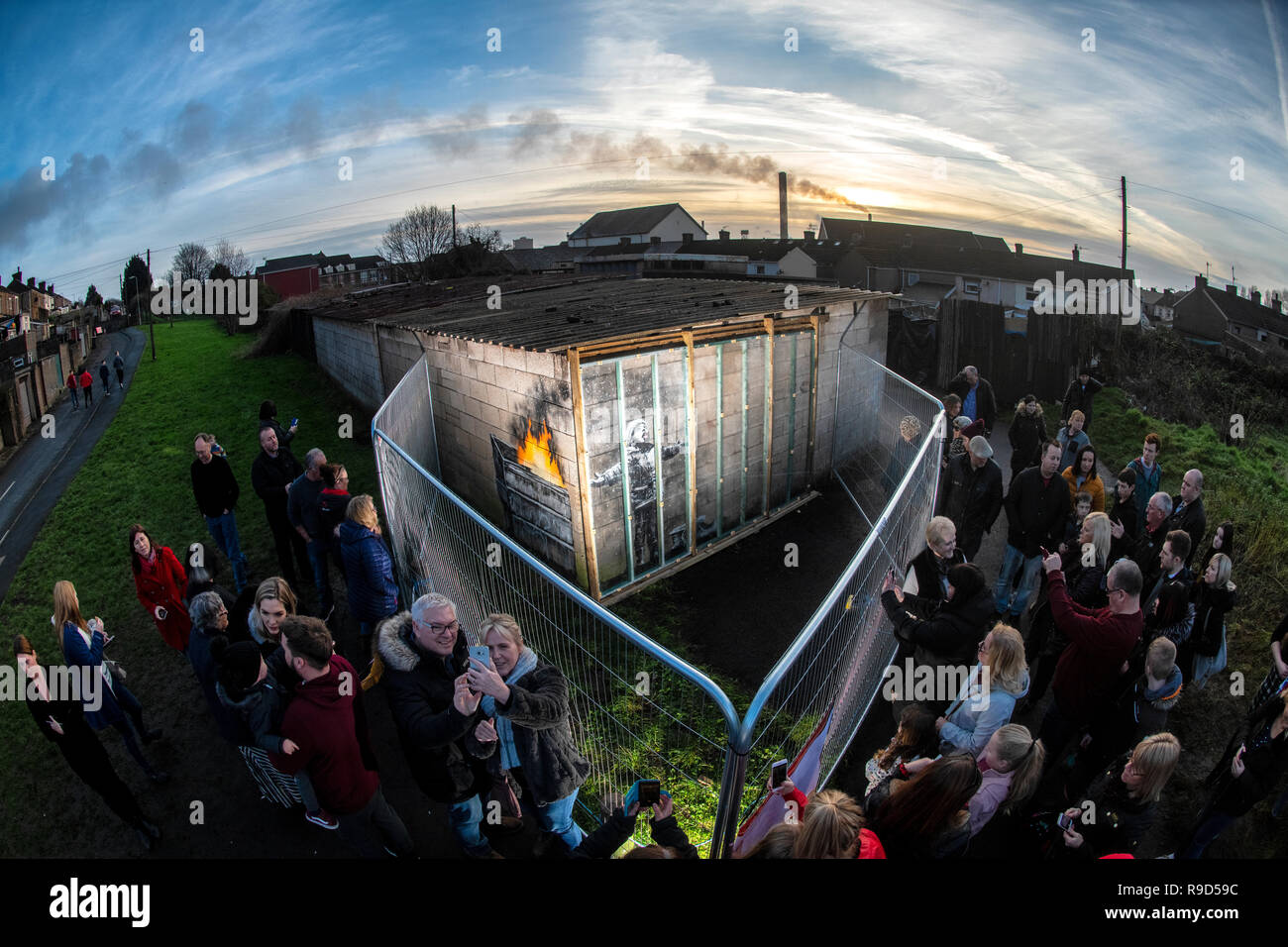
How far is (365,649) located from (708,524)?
4608mm

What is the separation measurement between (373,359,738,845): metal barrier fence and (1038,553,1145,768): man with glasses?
2.37 metres

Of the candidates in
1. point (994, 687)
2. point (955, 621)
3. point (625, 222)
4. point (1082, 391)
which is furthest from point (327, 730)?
point (625, 222)

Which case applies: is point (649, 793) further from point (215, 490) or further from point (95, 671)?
point (215, 490)

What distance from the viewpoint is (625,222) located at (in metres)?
58.7

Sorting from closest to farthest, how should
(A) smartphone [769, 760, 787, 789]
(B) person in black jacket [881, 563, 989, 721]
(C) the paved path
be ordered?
(A) smartphone [769, 760, 787, 789] < (B) person in black jacket [881, 563, 989, 721] < (C) the paved path

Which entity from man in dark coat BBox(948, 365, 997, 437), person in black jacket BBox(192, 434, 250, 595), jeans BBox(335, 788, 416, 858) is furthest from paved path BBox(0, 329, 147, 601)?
man in dark coat BBox(948, 365, 997, 437)

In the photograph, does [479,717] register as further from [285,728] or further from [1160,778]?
[1160,778]

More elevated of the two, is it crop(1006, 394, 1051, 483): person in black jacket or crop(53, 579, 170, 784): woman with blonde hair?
crop(1006, 394, 1051, 483): person in black jacket

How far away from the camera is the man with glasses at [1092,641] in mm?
3967

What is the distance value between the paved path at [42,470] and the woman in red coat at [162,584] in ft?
15.1

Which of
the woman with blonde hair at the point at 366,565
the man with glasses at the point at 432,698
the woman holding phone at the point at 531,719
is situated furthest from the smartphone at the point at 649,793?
the woman with blonde hair at the point at 366,565

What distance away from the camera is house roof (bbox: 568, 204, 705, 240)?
57162 mm

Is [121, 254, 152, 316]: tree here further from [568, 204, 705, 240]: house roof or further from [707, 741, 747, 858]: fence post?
[707, 741, 747, 858]: fence post

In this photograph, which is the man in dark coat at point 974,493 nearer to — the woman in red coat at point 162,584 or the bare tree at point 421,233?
the woman in red coat at point 162,584
